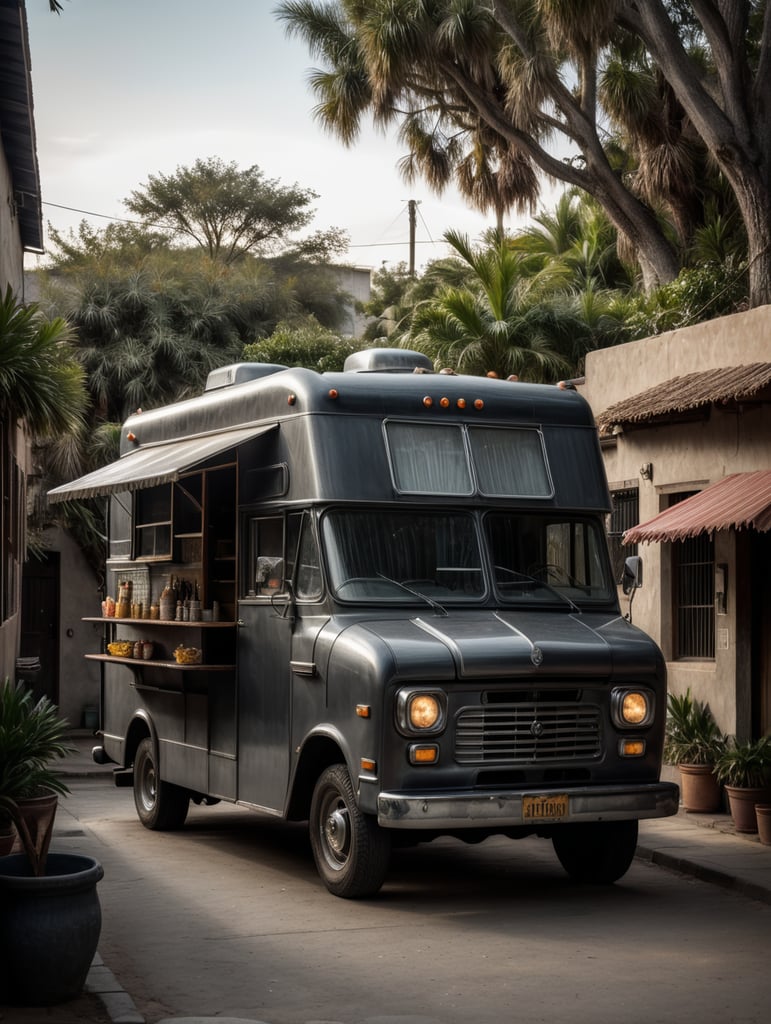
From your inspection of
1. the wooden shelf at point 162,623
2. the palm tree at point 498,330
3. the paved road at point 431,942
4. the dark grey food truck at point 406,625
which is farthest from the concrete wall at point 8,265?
the palm tree at point 498,330

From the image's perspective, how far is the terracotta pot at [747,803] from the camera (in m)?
12.0

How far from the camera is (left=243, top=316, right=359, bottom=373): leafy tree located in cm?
2969

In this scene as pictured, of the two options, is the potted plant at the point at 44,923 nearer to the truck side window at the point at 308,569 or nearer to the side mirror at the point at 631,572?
the truck side window at the point at 308,569

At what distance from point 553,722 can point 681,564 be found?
6493 millimetres

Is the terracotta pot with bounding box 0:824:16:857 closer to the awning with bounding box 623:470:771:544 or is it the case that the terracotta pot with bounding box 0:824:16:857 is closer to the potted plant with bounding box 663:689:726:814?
the awning with bounding box 623:470:771:544

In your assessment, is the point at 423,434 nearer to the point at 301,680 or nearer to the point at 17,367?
the point at 301,680

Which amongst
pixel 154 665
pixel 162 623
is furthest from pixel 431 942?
pixel 154 665

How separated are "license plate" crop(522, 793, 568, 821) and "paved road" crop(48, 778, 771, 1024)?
0.60 meters

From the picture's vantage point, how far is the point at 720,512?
12609mm

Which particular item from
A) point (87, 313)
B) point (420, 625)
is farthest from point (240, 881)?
point (87, 313)

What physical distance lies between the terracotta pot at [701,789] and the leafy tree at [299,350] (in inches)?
668

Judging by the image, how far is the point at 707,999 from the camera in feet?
23.7

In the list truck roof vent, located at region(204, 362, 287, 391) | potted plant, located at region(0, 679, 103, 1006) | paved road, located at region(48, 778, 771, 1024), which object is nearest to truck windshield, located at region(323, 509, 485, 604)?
paved road, located at region(48, 778, 771, 1024)

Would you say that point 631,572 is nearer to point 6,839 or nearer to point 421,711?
point 421,711
